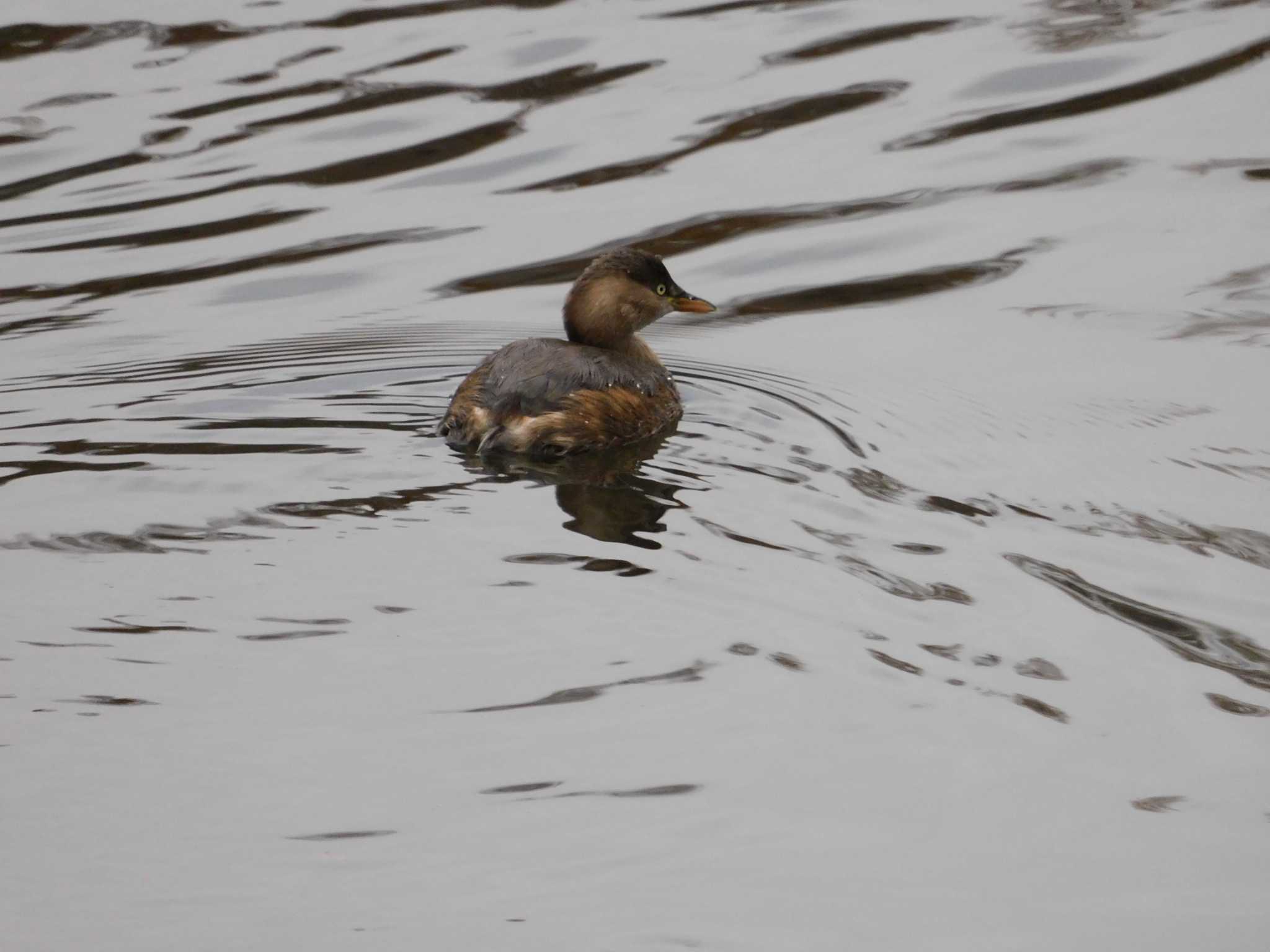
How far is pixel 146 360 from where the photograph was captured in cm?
709

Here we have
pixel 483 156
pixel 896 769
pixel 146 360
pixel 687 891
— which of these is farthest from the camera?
pixel 483 156

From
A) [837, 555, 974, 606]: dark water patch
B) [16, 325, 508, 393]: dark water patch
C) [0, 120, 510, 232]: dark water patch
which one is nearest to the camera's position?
[837, 555, 974, 606]: dark water patch

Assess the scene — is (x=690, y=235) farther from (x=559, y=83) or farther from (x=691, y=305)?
(x=559, y=83)

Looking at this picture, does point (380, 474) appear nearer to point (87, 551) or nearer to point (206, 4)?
point (87, 551)

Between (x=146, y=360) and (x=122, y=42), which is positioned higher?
(x=122, y=42)

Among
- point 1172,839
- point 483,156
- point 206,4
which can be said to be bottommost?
point 1172,839

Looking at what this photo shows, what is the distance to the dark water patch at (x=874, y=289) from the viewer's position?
312 inches

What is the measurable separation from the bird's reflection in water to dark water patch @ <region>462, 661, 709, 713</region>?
0.89 metres

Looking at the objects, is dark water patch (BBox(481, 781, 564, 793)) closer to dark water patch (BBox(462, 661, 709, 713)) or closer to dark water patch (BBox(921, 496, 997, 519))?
dark water patch (BBox(462, 661, 709, 713))

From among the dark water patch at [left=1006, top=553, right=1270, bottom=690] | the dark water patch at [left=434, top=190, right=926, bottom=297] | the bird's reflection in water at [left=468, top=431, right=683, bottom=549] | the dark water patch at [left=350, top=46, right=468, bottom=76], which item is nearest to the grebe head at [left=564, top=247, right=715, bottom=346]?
the bird's reflection in water at [left=468, top=431, right=683, bottom=549]

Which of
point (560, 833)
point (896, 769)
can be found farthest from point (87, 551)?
point (896, 769)

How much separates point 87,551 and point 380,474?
100cm

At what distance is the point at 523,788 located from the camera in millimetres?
3752

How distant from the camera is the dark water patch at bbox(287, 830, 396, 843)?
358 centimetres
